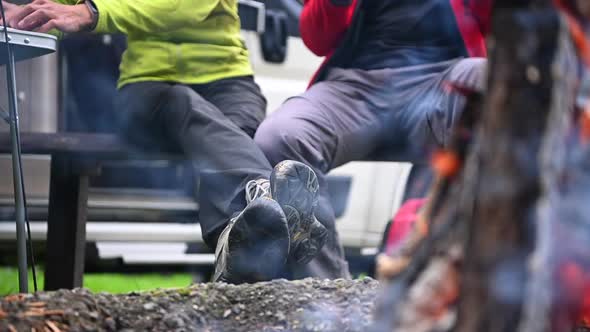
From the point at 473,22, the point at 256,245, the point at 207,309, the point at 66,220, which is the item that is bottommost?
the point at 66,220

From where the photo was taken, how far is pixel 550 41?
937 mm

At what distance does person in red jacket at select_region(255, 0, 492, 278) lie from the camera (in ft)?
10.6

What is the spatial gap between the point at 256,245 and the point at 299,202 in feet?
0.72

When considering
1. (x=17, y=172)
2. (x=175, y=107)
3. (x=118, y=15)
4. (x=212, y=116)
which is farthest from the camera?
(x=175, y=107)

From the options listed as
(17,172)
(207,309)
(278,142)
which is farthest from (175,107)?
(207,309)

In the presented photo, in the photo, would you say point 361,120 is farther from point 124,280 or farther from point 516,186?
point 124,280

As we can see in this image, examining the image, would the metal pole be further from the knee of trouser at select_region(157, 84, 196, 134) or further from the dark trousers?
the knee of trouser at select_region(157, 84, 196, 134)

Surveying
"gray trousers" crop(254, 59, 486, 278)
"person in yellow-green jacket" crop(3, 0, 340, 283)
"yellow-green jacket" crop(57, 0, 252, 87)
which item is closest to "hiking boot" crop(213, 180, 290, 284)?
"person in yellow-green jacket" crop(3, 0, 340, 283)

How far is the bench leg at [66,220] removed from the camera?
3537mm

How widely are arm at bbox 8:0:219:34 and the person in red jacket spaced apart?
1.65ft

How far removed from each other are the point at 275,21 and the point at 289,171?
9.13 ft

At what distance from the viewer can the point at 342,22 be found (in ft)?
11.3

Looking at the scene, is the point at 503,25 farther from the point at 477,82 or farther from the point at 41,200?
the point at 41,200

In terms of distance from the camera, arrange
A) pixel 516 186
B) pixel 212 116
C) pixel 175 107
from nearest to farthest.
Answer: pixel 516 186 < pixel 212 116 < pixel 175 107
